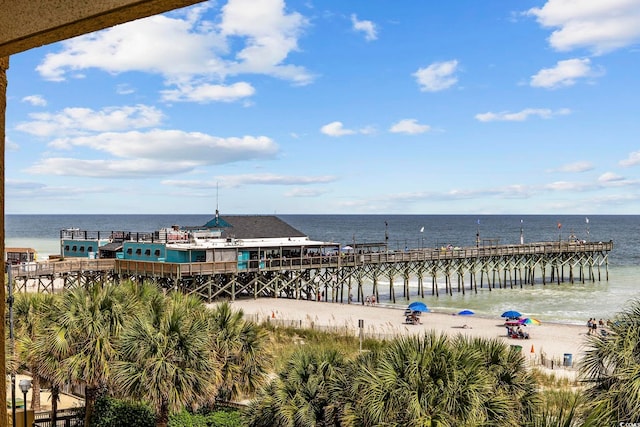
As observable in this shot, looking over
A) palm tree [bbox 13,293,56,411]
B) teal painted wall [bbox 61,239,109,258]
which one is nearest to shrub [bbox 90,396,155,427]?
palm tree [bbox 13,293,56,411]

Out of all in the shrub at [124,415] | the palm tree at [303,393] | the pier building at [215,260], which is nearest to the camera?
the palm tree at [303,393]

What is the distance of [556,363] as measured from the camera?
94.1 feet

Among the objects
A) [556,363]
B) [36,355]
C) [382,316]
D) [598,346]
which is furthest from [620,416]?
[382,316]

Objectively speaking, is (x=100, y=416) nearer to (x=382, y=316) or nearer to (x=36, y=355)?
(x=36, y=355)

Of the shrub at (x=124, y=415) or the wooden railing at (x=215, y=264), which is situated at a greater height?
the wooden railing at (x=215, y=264)

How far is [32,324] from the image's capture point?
2030cm

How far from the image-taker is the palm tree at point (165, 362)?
14.9 meters

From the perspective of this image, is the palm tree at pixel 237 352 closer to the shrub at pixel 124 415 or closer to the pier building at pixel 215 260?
the shrub at pixel 124 415

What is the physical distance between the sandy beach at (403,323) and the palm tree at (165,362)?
1782 centimetres

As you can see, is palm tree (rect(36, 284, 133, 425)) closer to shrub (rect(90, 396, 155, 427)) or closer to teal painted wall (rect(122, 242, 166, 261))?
shrub (rect(90, 396, 155, 427))

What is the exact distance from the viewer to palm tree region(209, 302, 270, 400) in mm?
17078

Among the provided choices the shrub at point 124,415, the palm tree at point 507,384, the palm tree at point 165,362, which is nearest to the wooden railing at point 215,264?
the shrub at point 124,415

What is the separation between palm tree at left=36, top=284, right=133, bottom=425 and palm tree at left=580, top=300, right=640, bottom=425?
11.9m

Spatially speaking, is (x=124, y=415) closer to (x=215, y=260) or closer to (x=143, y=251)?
(x=215, y=260)
